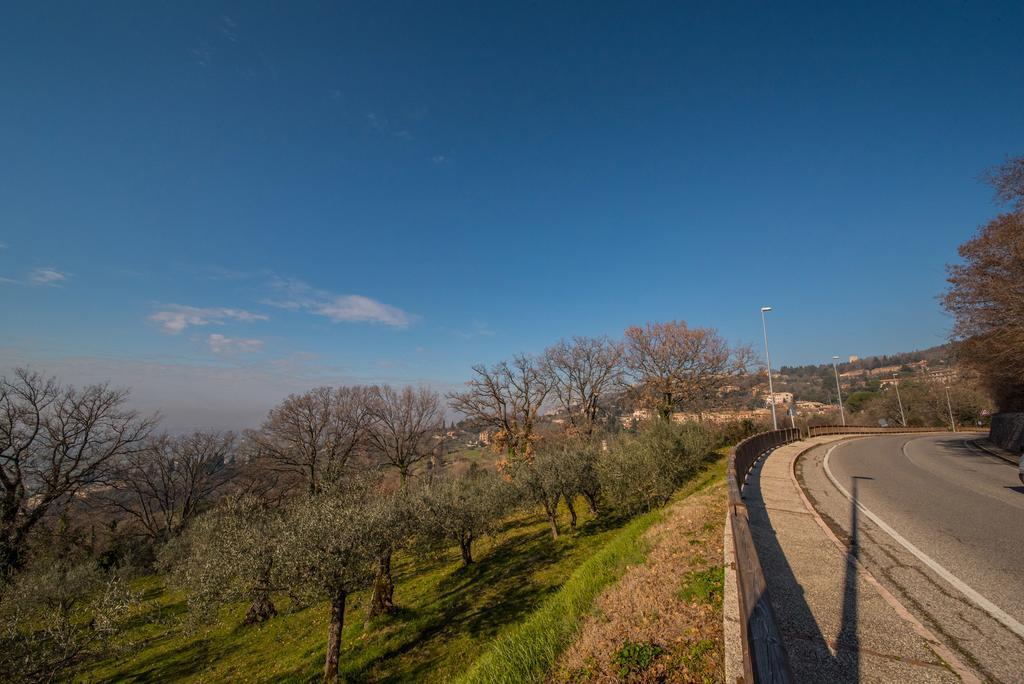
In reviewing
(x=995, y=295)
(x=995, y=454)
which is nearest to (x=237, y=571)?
(x=995, y=295)

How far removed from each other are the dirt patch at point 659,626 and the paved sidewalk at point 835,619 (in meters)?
0.78

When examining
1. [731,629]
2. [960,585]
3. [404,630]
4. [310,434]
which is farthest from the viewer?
[310,434]

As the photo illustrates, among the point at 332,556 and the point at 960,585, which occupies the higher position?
the point at 960,585

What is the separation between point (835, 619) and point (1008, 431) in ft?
111

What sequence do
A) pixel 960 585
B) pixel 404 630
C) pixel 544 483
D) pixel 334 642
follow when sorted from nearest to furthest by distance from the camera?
1. pixel 960 585
2. pixel 334 642
3. pixel 404 630
4. pixel 544 483

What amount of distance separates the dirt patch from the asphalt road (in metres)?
2.32

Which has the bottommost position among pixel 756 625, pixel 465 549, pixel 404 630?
pixel 404 630

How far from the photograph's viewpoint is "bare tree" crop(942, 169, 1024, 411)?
1646 cm

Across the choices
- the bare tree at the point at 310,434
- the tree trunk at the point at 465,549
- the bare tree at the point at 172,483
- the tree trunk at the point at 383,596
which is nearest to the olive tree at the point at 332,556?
the tree trunk at the point at 383,596

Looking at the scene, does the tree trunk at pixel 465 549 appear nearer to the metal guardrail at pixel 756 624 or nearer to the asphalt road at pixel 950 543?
the asphalt road at pixel 950 543

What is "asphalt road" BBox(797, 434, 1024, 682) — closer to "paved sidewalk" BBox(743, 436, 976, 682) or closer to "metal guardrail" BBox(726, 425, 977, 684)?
"paved sidewalk" BBox(743, 436, 976, 682)

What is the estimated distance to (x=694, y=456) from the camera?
819 inches

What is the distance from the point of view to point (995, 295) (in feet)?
55.9

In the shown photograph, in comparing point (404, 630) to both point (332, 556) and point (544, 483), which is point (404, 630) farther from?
point (544, 483)
